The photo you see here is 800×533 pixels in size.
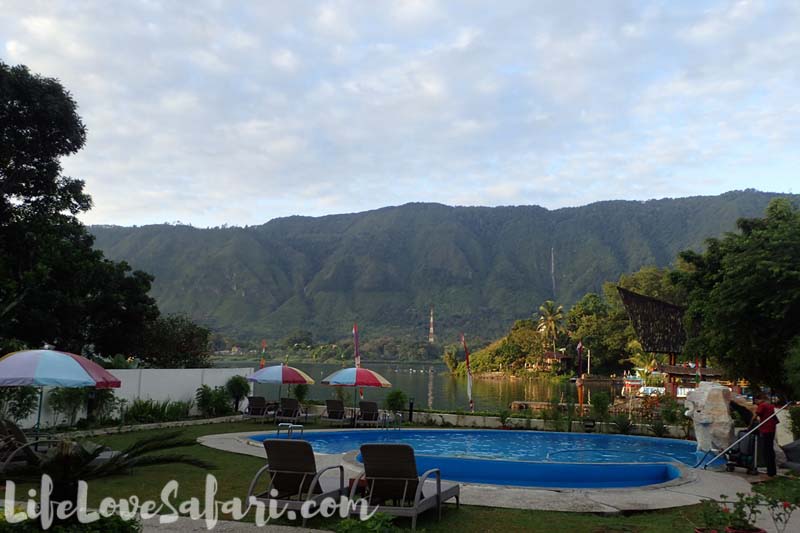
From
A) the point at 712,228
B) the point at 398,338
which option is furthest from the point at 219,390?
the point at 712,228

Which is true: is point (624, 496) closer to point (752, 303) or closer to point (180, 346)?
point (752, 303)

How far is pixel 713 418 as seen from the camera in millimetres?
12719

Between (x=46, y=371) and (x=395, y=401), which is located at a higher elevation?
(x=46, y=371)

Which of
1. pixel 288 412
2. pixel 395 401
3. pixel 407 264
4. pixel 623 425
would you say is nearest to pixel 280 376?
pixel 288 412

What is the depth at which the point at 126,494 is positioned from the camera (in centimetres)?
811

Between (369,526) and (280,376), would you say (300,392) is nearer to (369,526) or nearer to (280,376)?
(280,376)

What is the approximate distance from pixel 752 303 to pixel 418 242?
174m

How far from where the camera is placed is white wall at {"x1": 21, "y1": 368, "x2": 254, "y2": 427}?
58.2 feet

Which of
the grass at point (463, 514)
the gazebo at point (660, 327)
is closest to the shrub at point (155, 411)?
the grass at point (463, 514)

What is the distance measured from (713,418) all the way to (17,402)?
15.2m

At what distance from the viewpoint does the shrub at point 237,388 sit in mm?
21078

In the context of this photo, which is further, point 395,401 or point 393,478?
point 395,401

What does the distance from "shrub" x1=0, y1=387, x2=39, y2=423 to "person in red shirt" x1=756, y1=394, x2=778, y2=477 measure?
50.1ft

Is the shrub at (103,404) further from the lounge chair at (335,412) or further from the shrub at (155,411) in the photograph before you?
the lounge chair at (335,412)
